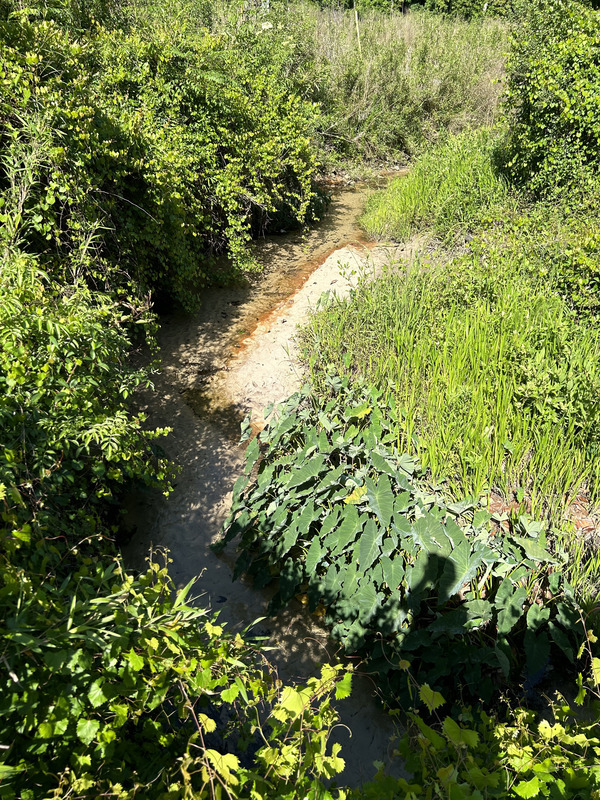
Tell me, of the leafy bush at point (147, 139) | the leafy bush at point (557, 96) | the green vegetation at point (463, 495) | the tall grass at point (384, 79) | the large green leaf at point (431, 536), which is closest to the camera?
the green vegetation at point (463, 495)

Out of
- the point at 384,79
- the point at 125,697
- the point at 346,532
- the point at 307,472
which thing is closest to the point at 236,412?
the point at 307,472

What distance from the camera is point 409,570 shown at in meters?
2.46

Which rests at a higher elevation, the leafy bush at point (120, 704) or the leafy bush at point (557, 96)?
the leafy bush at point (557, 96)

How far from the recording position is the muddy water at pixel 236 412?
2.74m

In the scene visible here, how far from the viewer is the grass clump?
661 cm

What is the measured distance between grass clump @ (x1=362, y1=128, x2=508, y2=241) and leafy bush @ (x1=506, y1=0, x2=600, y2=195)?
1.77 feet

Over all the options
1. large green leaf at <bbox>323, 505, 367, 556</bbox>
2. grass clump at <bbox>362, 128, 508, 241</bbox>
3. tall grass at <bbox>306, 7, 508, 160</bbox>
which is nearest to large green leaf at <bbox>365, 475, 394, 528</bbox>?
large green leaf at <bbox>323, 505, 367, 556</bbox>

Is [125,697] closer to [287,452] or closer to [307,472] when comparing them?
[307,472]

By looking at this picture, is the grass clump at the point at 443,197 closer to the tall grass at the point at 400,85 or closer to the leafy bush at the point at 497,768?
the tall grass at the point at 400,85

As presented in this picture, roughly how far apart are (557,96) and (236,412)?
479cm

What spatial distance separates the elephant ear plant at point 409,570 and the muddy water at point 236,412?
215mm

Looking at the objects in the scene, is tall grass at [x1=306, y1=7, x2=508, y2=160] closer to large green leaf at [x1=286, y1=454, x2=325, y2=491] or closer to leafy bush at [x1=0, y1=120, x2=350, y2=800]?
large green leaf at [x1=286, y1=454, x2=325, y2=491]

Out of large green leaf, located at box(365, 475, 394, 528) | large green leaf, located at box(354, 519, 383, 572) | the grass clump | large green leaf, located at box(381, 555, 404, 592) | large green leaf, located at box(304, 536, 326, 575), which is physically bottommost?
large green leaf, located at box(304, 536, 326, 575)

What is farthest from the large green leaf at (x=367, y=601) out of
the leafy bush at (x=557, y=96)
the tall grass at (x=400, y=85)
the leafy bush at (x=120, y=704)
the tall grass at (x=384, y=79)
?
the tall grass at (x=400, y=85)
